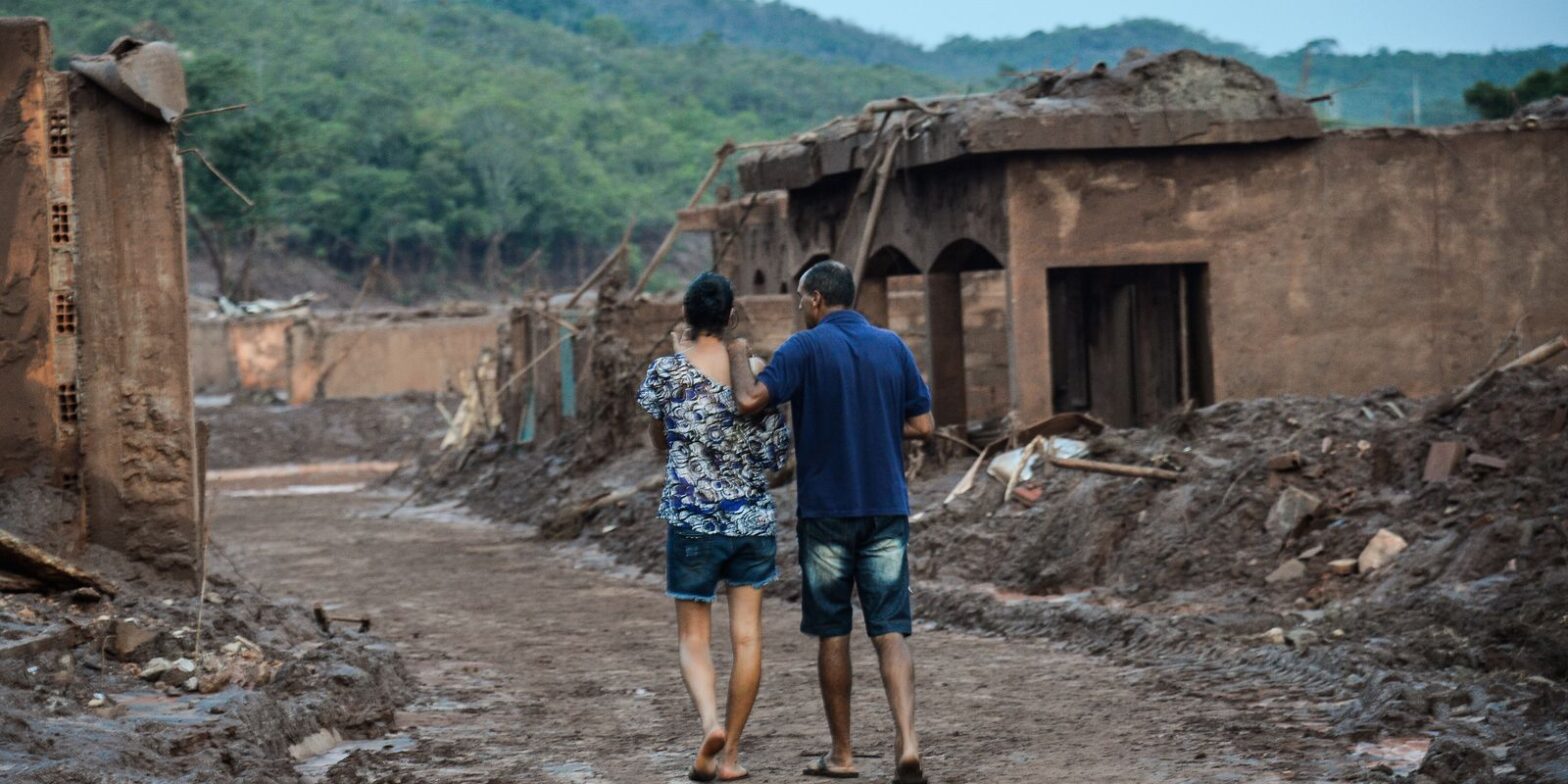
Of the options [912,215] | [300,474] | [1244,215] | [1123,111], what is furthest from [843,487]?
[300,474]

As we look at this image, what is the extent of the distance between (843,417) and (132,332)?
432 centimetres

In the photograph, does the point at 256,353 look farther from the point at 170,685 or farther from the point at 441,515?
the point at 170,685

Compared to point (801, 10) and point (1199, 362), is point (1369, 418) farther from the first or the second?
point (801, 10)

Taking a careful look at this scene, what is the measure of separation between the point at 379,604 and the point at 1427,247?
9.00 metres

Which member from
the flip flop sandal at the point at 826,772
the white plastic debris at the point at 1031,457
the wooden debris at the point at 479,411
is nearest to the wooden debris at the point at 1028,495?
the white plastic debris at the point at 1031,457

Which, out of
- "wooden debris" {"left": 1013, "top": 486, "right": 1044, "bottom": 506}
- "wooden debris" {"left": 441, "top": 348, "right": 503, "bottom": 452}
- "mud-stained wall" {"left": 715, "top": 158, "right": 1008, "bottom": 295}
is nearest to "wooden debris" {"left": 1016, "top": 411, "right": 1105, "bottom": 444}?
"wooden debris" {"left": 1013, "top": 486, "right": 1044, "bottom": 506}

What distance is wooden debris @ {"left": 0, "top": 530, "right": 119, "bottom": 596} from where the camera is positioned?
826 cm

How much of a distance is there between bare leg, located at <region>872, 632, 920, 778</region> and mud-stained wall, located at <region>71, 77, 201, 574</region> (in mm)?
4272

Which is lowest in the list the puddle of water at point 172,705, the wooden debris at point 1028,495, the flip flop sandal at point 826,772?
the flip flop sandal at point 826,772

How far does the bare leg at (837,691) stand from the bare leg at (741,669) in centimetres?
24

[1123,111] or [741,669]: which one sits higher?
[1123,111]

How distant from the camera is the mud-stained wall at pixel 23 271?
29.9 feet

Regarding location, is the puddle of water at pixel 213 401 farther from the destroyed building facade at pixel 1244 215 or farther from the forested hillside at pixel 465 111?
the destroyed building facade at pixel 1244 215

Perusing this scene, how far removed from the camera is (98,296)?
9273mm
